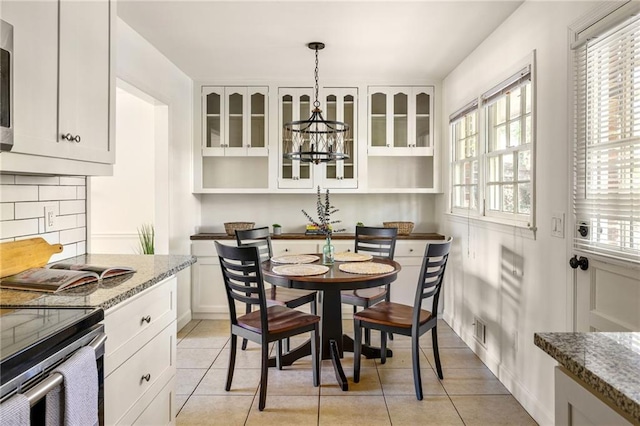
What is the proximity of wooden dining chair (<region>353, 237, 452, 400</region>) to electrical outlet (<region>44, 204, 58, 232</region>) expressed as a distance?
6.15ft

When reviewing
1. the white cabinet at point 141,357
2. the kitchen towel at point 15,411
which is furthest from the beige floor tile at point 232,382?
the kitchen towel at point 15,411

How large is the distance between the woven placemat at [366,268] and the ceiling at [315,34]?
172 centimetres

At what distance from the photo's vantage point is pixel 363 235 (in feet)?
12.9

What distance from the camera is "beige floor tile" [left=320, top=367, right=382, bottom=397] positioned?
2.70 m

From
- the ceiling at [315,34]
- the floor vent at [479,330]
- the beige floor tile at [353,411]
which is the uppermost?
the ceiling at [315,34]

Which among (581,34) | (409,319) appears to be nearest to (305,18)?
(581,34)

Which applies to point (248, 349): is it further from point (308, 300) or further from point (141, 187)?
point (141, 187)

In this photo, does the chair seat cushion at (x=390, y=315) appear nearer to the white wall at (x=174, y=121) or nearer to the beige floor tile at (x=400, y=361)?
the beige floor tile at (x=400, y=361)

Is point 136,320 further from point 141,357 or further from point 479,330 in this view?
point 479,330

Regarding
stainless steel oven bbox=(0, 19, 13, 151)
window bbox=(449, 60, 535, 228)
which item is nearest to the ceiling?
window bbox=(449, 60, 535, 228)

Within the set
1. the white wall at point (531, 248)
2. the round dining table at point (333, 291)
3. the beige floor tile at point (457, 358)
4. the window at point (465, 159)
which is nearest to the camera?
the white wall at point (531, 248)

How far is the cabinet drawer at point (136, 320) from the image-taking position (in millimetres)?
1461

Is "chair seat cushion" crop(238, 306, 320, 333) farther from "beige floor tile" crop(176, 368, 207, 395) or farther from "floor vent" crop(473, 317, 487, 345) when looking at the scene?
"floor vent" crop(473, 317, 487, 345)

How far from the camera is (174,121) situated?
12.7 ft
